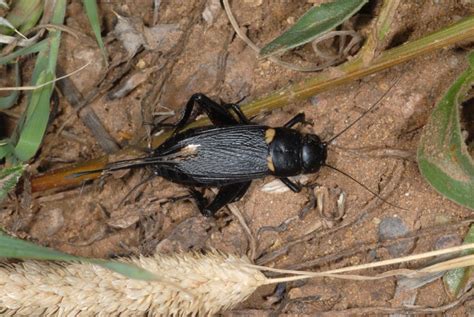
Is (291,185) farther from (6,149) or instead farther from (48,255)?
(6,149)

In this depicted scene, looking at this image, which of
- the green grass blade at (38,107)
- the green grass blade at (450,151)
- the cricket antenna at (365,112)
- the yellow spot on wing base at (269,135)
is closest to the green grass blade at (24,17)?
the green grass blade at (38,107)

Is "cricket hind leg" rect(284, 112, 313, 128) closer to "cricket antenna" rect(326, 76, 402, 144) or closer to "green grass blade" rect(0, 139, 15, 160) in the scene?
"cricket antenna" rect(326, 76, 402, 144)

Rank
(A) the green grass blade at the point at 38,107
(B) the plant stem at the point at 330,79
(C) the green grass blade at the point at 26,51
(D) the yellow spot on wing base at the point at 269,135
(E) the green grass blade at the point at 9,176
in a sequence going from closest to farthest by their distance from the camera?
(B) the plant stem at the point at 330,79, (E) the green grass blade at the point at 9,176, (C) the green grass blade at the point at 26,51, (A) the green grass blade at the point at 38,107, (D) the yellow spot on wing base at the point at 269,135

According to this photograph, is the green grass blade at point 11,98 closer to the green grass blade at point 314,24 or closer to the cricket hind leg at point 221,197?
the cricket hind leg at point 221,197

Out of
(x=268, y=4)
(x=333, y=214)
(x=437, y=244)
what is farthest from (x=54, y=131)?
(x=437, y=244)

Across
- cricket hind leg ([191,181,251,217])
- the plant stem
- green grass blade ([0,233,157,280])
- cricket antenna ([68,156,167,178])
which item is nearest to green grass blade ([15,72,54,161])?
the plant stem
